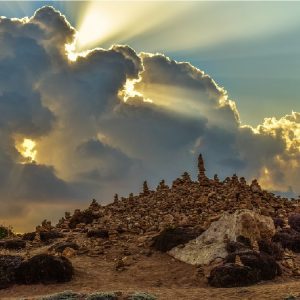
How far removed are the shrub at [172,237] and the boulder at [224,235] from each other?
858 mm

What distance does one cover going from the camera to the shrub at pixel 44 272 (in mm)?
33250

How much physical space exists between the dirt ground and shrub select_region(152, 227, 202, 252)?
2.97 ft

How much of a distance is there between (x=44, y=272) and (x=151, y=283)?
21.6 ft

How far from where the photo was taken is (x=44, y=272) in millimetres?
33344

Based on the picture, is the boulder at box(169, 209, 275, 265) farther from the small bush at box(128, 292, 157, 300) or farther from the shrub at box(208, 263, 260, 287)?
the small bush at box(128, 292, 157, 300)

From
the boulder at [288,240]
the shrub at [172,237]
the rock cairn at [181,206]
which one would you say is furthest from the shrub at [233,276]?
the rock cairn at [181,206]

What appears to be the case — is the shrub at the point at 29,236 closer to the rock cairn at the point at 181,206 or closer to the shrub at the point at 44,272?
the rock cairn at the point at 181,206

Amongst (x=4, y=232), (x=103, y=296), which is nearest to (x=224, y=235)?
(x=103, y=296)

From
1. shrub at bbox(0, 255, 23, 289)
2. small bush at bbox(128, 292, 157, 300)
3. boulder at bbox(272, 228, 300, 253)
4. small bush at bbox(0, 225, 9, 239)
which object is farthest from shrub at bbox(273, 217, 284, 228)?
small bush at bbox(0, 225, 9, 239)

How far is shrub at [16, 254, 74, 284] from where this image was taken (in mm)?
33250

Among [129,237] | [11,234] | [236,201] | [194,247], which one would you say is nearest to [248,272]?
[194,247]

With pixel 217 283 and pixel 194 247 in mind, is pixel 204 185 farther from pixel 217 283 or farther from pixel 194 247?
pixel 217 283

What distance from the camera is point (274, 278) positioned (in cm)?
3238

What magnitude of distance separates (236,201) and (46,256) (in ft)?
98.1
